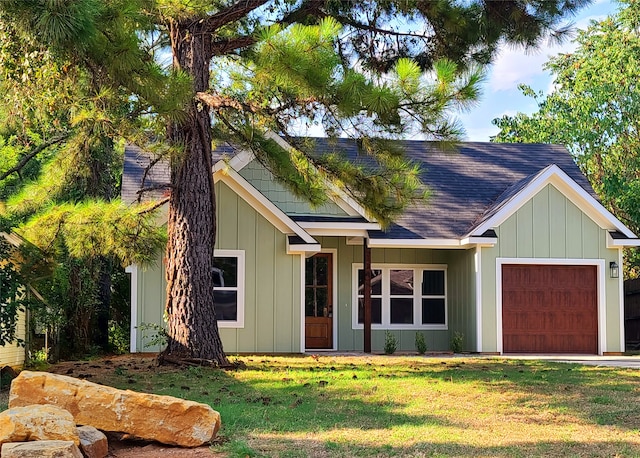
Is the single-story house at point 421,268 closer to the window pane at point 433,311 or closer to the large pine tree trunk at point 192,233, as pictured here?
the window pane at point 433,311

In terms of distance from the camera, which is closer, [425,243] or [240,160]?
[240,160]

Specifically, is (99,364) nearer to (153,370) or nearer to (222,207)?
(153,370)

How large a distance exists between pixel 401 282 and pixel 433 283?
2.54 ft

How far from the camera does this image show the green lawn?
6805mm

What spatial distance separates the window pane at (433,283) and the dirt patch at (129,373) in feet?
22.7

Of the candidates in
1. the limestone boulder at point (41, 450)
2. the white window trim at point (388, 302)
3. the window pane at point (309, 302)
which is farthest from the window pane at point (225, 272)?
the limestone boulder at point (41, 450)

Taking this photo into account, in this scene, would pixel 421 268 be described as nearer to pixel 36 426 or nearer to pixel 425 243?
pixel 425 243

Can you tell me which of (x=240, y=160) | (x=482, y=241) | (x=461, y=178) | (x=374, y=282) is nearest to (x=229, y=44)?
(x=240, y=160)

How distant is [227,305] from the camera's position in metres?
16.3

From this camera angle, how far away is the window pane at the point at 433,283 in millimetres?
18938

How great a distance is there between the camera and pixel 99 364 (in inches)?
515

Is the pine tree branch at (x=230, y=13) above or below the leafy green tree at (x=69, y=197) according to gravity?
above

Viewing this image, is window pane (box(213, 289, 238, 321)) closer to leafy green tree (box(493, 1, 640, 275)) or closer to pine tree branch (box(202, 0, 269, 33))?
pine tree branch (box(202, 0, 269, 33))

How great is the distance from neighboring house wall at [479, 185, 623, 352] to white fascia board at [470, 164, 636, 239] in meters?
0.12
